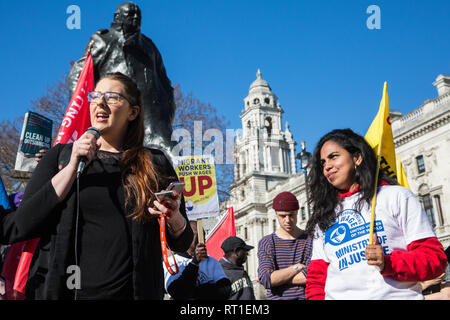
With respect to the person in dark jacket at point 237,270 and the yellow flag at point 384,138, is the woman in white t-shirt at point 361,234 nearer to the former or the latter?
the yellow flag at point 384,138

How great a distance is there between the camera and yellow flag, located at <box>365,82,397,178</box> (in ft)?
11.1

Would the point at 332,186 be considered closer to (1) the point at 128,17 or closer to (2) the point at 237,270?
(2) the point at 237,270

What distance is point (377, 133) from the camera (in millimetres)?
3402

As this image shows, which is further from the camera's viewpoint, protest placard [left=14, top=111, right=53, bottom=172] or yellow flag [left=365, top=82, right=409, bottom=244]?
protest placard [left=14, top=111, right=53, bottom=172]

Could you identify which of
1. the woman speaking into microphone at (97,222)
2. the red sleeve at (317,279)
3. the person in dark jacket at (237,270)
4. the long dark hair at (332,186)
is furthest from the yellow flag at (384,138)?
the person in dark jacket at (237,270)

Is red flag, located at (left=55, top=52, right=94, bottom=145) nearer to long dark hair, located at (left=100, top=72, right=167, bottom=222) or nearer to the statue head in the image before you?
the statue head

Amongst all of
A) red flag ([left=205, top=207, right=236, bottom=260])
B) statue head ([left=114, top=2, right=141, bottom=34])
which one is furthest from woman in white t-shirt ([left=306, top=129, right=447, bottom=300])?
red flag ([left=205, top=207, right=236, bottom=260])

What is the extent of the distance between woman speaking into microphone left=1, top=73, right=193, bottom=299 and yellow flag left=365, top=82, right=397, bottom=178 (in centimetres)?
173

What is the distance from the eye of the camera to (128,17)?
17.4ft

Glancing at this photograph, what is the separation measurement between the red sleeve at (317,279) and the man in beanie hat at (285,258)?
1477 millimetres

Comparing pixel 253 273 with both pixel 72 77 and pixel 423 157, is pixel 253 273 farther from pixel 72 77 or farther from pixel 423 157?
pixel 72 77
